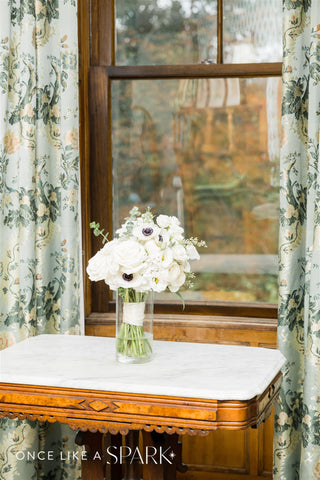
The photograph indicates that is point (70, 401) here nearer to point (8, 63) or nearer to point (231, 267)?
point (231, 267)

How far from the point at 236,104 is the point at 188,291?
909 mm

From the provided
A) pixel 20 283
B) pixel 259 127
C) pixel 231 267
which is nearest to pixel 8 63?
pixel 20 283

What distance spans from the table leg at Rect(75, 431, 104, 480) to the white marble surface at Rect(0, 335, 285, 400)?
0.24 m

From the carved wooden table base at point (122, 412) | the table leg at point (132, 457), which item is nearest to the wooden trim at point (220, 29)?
the carved wooden table base at point (122, 412)

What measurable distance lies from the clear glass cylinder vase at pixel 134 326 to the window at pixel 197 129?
94 cm

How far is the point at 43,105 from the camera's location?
280cm

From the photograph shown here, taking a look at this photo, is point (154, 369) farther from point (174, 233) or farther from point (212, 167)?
point (212, 167)

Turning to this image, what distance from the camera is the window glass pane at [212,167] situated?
2943 mm

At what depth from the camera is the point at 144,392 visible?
181 cm

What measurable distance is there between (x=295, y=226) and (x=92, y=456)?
1203 mm

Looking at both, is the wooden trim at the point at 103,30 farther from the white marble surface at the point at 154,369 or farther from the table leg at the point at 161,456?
the table leg at the point at 161,456

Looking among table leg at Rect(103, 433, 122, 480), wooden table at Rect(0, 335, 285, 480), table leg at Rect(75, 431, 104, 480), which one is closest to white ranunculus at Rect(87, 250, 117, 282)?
wooden table at Rect(0, 335, 285, 480)

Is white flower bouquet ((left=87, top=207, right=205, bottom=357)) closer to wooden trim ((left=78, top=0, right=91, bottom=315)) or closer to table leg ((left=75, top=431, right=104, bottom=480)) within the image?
table leg ((left=75, top=431, right=104, bottom=480))

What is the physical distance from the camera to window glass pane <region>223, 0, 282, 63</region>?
288cm
